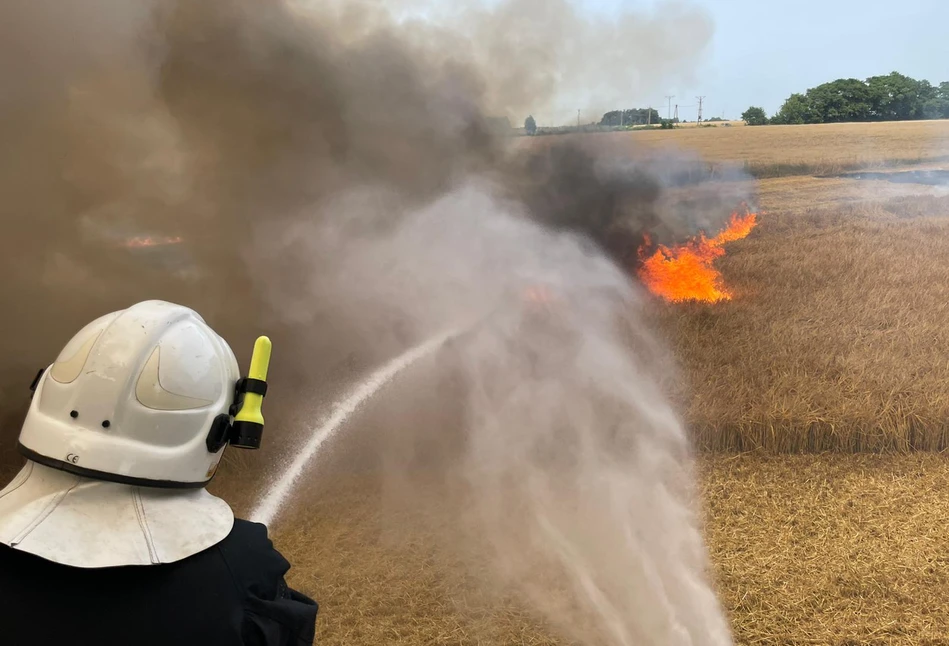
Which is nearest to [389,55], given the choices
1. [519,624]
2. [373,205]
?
[373,205]

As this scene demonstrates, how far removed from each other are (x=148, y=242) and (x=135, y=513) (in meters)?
5.06

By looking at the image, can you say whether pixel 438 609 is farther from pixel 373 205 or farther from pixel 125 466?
pixel 373 205

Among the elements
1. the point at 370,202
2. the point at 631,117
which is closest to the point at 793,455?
the point at 631,117

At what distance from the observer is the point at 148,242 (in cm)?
568

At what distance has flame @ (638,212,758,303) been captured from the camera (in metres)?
5.41

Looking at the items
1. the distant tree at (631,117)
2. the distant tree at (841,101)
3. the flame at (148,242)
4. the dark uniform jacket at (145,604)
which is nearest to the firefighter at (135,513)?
the dark uniform jacket at (145,604)

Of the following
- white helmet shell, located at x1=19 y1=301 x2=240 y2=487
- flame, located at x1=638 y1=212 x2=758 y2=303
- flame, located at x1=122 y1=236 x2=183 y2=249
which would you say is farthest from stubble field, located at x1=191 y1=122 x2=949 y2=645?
white helmet shell, located at x1=19 y1=301 x2=240 y2=487

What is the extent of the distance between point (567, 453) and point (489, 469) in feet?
2.24

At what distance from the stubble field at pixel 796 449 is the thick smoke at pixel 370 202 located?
1.60 ft

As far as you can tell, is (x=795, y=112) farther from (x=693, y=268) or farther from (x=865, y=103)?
(x=693, y=268)

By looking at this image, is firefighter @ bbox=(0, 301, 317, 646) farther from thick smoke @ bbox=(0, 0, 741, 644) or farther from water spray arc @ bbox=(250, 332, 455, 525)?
water spray arc @ bbox=(250, 332, 455, 525)

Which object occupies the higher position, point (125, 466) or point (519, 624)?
point (125, 466)

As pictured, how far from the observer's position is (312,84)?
5.93 m

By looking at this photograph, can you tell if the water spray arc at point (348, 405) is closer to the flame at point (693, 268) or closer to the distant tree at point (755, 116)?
the flame at point (693, 268)
